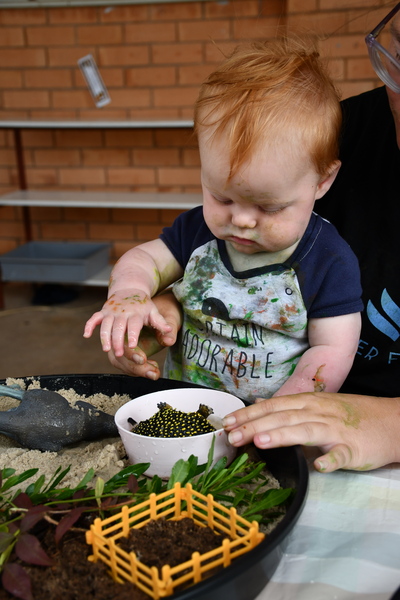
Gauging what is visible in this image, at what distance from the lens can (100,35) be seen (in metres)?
3.90

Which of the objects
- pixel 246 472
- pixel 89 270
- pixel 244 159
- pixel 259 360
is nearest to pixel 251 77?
pixel 244 159

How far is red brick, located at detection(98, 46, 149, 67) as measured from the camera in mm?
3877

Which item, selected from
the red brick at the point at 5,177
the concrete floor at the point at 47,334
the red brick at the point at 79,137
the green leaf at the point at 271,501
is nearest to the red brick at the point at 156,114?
the red brick at the point at 79,137

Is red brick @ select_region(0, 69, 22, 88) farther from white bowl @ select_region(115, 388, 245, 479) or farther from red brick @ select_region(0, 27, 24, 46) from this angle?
white bowl @ select_region(115, 388, 245, 479)

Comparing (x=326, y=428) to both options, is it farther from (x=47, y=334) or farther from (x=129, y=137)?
(x=129, y=137)

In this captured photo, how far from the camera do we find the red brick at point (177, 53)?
3.80 meters

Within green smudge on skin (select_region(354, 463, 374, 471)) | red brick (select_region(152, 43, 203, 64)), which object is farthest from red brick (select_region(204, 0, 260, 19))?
green smudge on skin (select_region(354, 463, 374, 471))

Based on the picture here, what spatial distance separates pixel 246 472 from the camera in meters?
0.80

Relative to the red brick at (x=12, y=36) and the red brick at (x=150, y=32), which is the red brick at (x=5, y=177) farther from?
the red brick at (x=150, y=32)

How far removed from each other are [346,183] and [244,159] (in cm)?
43

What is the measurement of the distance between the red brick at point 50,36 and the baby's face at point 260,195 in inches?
Result: 133

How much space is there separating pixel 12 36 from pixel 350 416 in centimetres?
397

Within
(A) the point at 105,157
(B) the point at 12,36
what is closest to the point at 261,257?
(A) the point at 105,157

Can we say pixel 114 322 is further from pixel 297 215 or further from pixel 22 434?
pixel 297 215
